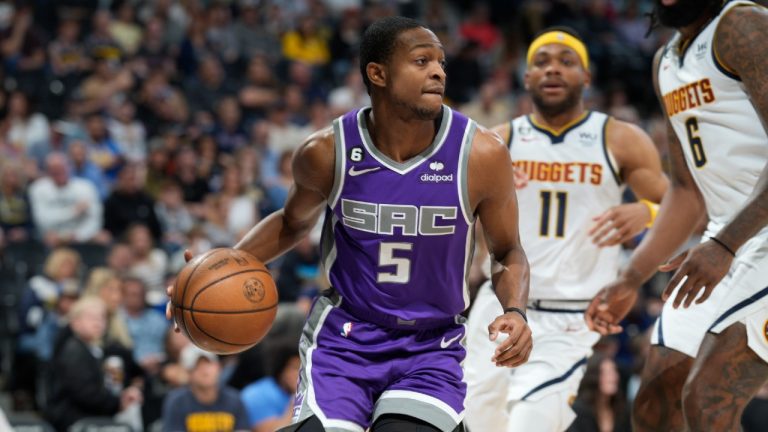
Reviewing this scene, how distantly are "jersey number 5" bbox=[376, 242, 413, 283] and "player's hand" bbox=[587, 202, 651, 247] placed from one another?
5.59 feet

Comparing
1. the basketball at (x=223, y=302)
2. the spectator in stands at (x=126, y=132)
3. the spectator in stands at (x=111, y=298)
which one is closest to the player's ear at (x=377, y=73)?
the basketball at (x=223, y=302)

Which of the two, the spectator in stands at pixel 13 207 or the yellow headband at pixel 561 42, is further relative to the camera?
the spectator in stands at pixel 13 207

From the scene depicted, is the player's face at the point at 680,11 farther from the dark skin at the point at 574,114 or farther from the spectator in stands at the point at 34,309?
the spectator in stands at the point at 34,309

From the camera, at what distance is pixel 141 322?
33.4 ft

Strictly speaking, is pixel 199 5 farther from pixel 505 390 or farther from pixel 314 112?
pixel 505 390

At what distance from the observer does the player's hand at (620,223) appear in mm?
5797

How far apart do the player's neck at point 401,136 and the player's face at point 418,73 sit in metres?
0.09

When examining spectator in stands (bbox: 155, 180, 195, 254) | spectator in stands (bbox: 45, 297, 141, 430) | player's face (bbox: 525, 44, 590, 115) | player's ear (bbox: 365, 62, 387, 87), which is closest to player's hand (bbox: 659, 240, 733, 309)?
player's ear (bbox: 365, 62, 387, 87)

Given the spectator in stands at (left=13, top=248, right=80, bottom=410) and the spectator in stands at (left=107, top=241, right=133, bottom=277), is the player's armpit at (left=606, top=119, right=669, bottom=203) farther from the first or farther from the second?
the spectator in stands at (left=107, top=241, right=133, bottom=277)

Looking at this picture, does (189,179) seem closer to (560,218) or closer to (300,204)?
(560,218)

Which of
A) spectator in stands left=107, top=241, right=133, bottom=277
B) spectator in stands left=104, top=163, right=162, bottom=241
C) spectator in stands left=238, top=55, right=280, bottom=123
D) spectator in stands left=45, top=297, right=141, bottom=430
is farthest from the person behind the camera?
spectator in stands left=238, top=55, right=280, bottom=123

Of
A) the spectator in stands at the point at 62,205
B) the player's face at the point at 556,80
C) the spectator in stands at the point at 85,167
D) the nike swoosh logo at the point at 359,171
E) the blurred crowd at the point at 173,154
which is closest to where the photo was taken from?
the nike swoosh logo at the point at 359,171

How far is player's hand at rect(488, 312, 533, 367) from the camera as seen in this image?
4.09 m

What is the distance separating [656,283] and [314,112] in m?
4.93
